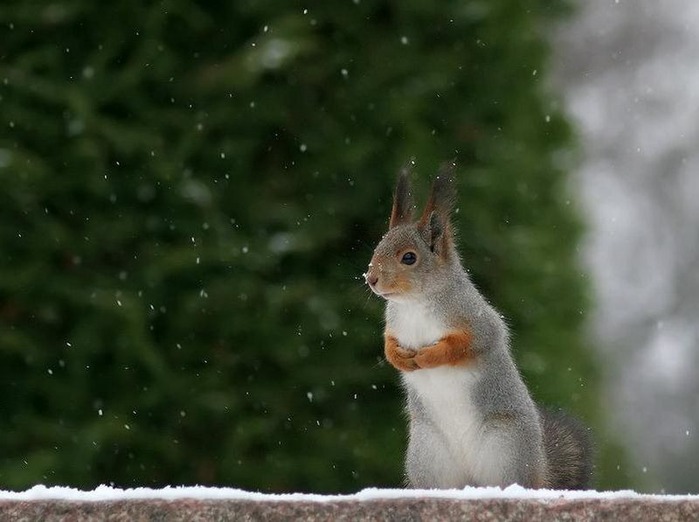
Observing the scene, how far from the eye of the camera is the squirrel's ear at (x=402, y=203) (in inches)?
122

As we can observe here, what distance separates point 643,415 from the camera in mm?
13695

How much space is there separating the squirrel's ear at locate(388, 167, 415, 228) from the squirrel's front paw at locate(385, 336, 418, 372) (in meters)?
0.34

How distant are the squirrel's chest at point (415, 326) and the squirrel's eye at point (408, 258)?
0.10m

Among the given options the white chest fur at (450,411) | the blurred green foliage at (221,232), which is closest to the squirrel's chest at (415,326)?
the white chest fur at (450,411)

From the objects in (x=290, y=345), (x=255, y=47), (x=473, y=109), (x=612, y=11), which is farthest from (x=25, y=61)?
(x=612, y=11)

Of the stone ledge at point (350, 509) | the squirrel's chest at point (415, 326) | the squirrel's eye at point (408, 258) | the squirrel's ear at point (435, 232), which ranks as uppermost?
the squirrel's ear at point (435, 232)

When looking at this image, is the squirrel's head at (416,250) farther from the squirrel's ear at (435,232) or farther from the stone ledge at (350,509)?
the stone ledge at (350,509)

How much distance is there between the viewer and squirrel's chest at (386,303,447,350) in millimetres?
2975

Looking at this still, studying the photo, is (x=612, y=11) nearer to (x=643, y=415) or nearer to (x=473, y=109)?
(x=643, y=415)

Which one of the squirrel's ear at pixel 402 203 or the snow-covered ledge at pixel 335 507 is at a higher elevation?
the squirrel's ear at pixel 402 203

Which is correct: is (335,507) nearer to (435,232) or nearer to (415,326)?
(415,326)

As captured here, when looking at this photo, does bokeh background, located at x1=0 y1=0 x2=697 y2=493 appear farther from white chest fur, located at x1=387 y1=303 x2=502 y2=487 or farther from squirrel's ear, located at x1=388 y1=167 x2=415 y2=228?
white chest fur, located at x1=387 y1=303 x2=502 y2=487

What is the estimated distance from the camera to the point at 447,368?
2938 mm

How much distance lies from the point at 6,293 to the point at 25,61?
82 centimetres
